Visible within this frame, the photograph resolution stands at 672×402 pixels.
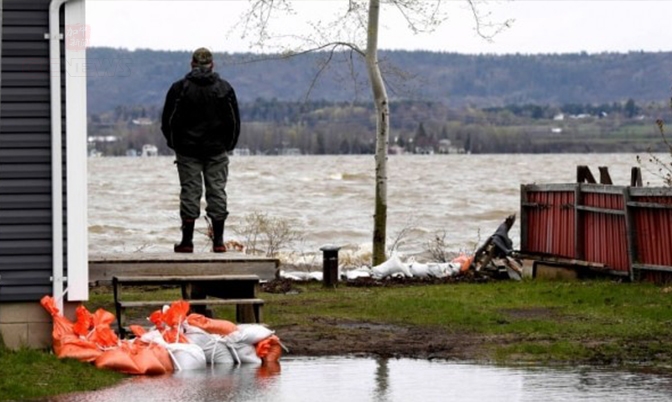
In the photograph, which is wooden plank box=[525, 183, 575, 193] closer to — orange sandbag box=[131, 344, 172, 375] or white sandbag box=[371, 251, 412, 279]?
white sandbag box=[371, 251, 412, 279]

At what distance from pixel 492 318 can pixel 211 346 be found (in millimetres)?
4041

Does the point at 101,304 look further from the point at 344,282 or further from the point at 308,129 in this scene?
the point at 308,129

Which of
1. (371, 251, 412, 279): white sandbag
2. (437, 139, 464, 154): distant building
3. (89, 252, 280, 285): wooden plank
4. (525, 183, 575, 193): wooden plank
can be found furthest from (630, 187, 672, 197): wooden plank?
(437, 139, 464, 154): distant building

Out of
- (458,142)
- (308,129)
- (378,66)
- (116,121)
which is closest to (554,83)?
(458,142)

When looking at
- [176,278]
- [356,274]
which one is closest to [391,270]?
[356,274]

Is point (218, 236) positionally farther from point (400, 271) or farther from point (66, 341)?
point (400, 271)

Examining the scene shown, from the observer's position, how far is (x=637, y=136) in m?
127

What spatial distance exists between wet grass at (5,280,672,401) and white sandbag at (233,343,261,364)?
136 cm

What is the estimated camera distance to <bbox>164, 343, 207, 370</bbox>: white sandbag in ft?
43.0

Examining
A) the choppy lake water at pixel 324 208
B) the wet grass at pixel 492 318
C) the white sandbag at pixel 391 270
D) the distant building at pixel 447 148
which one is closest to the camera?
the wet grass at pixel 492 318

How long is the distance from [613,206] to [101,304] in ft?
24.1

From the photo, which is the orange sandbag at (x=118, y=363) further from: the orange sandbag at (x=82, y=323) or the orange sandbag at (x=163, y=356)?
the orange sandbag at (x=82, y=323)

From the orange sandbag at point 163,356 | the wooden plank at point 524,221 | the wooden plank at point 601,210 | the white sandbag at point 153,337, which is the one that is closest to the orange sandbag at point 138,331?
the white sandbag at point 153,337

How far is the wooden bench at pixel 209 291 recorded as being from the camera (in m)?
14.1
